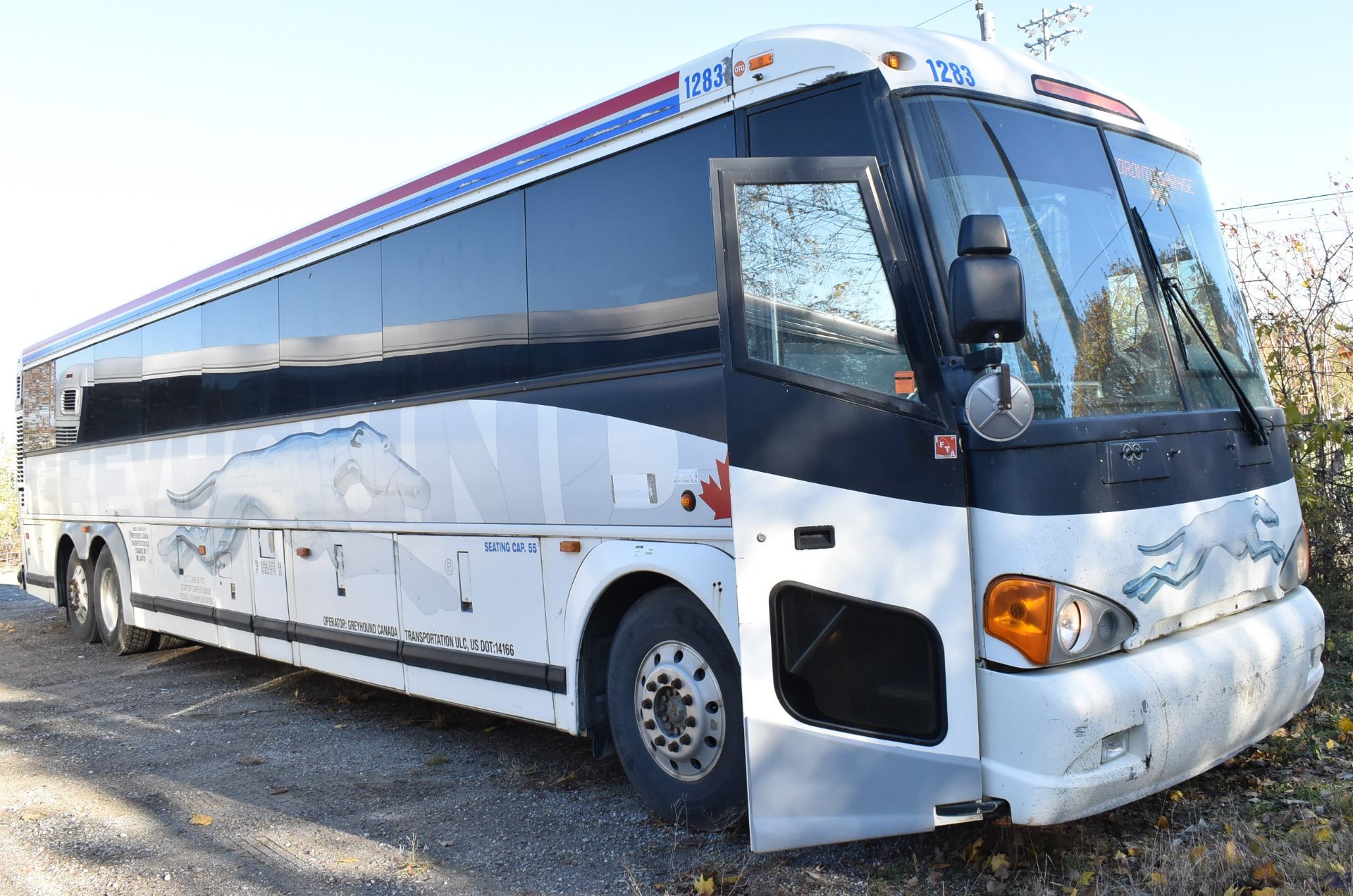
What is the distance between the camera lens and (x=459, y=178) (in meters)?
6.58

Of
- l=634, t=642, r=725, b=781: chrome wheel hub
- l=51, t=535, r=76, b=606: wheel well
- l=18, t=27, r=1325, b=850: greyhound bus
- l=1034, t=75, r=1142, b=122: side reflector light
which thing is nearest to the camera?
l=18, t=27, r=1325, b=850: greyhound bus

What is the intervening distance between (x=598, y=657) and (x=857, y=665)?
1.90m

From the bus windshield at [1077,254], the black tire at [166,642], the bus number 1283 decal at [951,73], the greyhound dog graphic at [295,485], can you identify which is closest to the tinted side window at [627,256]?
the bus number 1283 decal at [951,73]

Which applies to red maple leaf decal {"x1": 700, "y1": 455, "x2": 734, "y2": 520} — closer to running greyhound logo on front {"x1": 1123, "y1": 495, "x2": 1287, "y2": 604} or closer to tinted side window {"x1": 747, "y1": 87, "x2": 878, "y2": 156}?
tinted side window {"x1": 747, "y1": 87, "x2": 878, "y2": 156}

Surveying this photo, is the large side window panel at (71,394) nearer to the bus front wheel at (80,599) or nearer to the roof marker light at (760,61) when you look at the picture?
the bus front wheel at (80,599)

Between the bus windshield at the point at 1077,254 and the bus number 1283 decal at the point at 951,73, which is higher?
the bus number 1283 decal at the point at 951,73

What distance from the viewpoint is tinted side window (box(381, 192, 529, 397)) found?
Answer: 6.12 meters

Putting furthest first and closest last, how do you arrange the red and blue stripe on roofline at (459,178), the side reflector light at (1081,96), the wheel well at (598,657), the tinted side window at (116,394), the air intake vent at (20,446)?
1. the air intake vent at (20,446)
2. the tinted side window at (116,394)
3. the wheel well at (598,657)
4. the red and blue stripe on roofline at (459,178)
5. the side reflector light at (1081,96)

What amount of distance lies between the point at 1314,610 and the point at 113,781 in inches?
254

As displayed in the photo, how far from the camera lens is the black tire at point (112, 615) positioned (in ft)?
36.7

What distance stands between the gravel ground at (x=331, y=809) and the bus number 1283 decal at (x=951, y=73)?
125 inches

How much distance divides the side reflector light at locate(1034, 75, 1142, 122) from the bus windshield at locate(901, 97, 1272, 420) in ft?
0.40

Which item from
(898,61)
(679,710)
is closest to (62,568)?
(679,710)

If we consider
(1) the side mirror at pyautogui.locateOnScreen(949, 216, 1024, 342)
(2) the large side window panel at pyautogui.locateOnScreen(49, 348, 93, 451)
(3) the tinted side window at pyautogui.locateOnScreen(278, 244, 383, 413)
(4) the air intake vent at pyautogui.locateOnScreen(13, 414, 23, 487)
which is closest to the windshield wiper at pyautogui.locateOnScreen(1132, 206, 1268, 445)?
(1) the side mirror at pyautogui.locateOnScreen(949, 216, 1024, 342)
